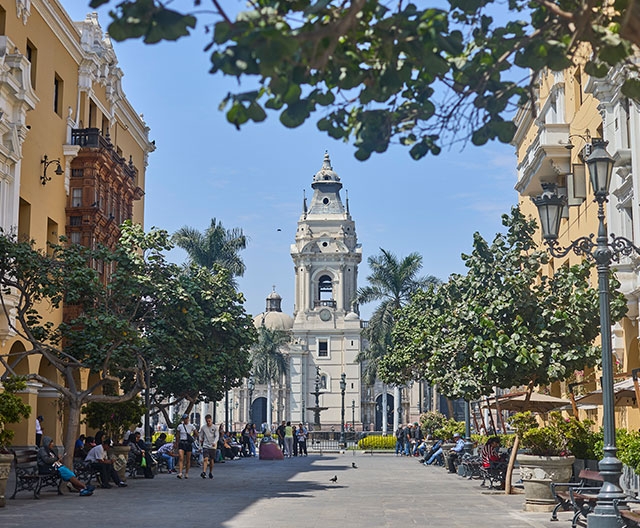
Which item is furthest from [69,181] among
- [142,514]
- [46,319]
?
[142,514]

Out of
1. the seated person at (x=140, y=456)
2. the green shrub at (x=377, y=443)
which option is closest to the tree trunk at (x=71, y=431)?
the seated person at (x=140, y=456)

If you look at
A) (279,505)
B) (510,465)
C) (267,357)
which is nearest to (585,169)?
(510,465)

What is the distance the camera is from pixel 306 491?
2220 cm

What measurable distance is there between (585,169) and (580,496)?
1473cm

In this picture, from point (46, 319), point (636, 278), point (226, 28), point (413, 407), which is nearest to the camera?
point (226, 28)

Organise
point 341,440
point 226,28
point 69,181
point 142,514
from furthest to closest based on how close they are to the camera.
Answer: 1. point 341,440
2. point 69,181
3. point 142,514
4. point 226,28

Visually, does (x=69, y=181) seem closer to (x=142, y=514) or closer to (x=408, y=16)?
(x=142, y=514)

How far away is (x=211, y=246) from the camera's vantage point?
52469mm

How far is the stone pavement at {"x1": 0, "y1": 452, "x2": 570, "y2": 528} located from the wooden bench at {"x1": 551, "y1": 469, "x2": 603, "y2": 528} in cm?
34

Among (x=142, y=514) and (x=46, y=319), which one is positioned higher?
(x=46, y=319)

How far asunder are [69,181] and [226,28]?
29336 millimetres

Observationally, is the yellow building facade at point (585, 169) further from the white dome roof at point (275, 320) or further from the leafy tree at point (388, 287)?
the white dome roof at point (275, 320)

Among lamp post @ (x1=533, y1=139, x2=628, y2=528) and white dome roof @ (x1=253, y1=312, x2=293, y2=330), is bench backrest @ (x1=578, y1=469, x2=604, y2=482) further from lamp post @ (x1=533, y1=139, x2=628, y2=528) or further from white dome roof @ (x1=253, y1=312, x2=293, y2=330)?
white dome roof @ (x1=253, y1=312, x2=293, y2=330)

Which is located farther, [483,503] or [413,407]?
[413,407]
